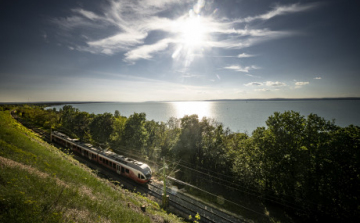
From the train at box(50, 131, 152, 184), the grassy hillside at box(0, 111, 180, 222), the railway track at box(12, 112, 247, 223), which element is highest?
the grassy hillside at box(0, 111, 180, 222)

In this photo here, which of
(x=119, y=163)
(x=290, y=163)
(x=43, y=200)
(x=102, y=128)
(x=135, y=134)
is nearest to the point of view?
(x=43, y=200)

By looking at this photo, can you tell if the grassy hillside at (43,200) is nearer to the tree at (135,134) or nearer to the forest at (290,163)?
the forest at (290,163)

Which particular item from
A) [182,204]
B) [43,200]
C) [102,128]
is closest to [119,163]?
[182,204]

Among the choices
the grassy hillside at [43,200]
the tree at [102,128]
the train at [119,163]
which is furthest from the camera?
the tree at [102,128]

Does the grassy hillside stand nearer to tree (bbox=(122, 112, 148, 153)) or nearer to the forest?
the forest

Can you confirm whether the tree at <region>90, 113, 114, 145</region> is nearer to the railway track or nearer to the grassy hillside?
the railway track

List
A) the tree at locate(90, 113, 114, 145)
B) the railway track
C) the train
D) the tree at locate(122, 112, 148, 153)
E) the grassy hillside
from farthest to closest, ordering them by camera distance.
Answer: the tree at locate(90, 113, 114, 145) → the tree at locate(122, 112, 148, 153) → the train → the railway track → the grassy hillside

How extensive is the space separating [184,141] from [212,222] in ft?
50.4

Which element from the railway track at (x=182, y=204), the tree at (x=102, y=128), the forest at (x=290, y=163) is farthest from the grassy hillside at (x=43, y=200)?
the tree at (x=102, y=128)

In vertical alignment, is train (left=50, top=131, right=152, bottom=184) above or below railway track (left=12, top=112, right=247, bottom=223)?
above

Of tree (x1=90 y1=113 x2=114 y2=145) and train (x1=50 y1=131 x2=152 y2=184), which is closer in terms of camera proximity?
train (x1=50 y1=131 x2=152 y2=184)

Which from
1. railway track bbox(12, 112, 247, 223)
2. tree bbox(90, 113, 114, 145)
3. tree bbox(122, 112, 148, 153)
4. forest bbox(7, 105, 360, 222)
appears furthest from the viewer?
tree bbox(90, 113, 114, 145)

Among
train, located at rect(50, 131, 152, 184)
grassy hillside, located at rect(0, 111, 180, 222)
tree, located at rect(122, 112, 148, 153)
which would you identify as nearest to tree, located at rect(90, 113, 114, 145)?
tree, located at rect(122, 112, 148, 153)

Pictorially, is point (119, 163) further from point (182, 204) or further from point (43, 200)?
point (43, 200)
